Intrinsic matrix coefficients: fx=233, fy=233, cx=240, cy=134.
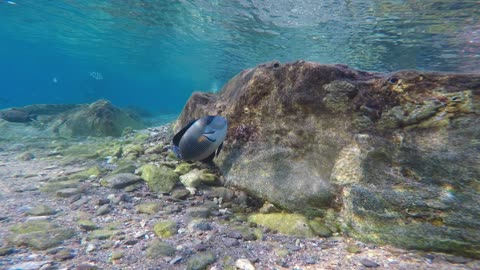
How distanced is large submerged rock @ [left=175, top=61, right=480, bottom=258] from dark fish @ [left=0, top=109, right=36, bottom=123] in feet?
A: 48.2

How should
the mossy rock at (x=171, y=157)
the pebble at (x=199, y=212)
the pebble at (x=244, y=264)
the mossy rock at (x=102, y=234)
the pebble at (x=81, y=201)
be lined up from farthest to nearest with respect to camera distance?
1. the mossy rock at (x=171, y=157)
2. the pebble at (x=81, y=201)
3. the pebble at (x=199, y=212)
4. the mossy rock at (x=102, y=234)
5. the pebble at (x=244, y=264)

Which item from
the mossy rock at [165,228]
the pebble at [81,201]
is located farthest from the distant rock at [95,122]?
the mossy rock at [165,228]

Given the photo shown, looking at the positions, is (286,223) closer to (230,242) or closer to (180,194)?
(230,242)

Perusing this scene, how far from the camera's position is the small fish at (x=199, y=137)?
10.5 feet

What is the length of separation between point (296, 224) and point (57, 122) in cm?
1418

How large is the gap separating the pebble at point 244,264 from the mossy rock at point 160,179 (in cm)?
211

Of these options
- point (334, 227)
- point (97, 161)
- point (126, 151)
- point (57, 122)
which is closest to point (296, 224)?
point (334, 227)

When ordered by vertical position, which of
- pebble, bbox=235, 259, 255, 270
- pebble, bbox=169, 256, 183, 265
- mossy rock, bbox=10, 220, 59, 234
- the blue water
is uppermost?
the blue water

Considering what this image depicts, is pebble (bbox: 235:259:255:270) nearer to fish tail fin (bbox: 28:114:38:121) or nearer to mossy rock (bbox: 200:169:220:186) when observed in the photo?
mossy rock (bbox: 200:169:220:186)

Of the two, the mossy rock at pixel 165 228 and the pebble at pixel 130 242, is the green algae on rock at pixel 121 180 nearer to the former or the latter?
the mossy rock at pixel 165 228

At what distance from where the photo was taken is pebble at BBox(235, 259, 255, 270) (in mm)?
2289

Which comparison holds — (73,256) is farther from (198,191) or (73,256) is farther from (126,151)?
(126,151)

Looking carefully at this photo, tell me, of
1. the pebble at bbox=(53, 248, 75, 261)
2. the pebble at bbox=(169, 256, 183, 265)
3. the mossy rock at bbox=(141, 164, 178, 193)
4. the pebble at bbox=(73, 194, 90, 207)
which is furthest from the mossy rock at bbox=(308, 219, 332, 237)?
the pebble at bbox=(73, 194, 90, 207)

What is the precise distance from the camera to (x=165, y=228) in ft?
9.73
